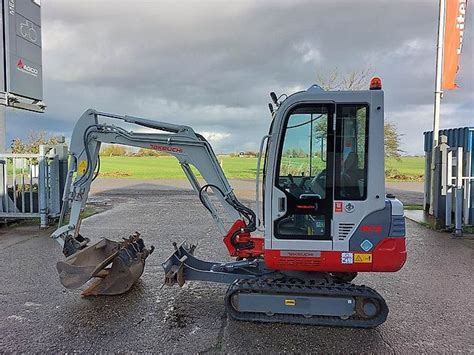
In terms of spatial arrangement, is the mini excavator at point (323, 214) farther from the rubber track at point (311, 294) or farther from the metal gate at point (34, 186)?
the metal gate at point (34, 186)

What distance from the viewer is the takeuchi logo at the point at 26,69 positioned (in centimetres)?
1199

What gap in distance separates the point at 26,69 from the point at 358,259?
11739mm

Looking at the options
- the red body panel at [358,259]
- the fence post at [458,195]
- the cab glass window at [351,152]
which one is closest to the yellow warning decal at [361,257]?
the red body panel at [358,259]

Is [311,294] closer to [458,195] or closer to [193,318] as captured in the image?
[193,318]

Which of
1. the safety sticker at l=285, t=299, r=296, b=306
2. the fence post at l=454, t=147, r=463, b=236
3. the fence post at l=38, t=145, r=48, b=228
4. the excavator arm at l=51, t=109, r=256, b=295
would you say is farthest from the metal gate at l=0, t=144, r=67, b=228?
→ the fence post at l=454, t=147, r=463, b=236

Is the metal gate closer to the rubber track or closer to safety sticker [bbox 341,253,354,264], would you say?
the rubber track

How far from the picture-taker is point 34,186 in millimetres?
11312

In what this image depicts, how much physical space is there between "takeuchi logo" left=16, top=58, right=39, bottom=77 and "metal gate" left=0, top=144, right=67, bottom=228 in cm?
290

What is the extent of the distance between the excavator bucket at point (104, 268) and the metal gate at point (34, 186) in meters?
5.36

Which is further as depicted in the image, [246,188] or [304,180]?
[246,188]

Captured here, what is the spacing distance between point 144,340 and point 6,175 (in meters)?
8.55

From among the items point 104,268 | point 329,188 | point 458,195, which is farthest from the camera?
point 458,195

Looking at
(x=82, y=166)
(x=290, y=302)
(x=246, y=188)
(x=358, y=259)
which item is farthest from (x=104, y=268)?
(x=246, y=188)

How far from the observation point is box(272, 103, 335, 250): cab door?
468 centimetres
